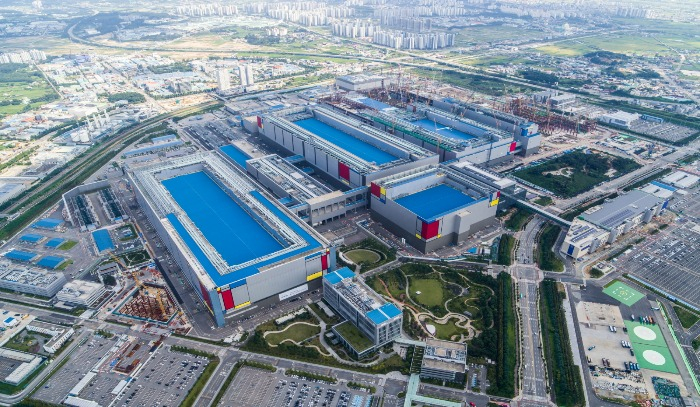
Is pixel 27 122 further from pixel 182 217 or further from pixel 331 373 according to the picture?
pixel 331 373

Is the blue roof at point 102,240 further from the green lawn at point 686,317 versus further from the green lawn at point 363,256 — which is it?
the green lawn at point 686,317

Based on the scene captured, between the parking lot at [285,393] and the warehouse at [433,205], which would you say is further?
the warehouse at [433,205]

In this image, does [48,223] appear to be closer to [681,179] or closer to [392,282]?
[392,282]

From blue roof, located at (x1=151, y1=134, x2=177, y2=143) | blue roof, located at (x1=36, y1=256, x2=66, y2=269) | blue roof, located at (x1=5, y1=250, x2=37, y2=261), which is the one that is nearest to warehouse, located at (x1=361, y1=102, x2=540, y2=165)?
blue roof, located at (x1=151, y1=134, x2=177, y2=143)

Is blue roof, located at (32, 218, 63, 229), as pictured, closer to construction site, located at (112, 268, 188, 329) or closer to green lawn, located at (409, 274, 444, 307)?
construction site, located at (112, 268, 188, 329)

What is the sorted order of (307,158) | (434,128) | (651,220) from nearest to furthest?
1. (651,220)
2. (307,158)
3. (434,128)

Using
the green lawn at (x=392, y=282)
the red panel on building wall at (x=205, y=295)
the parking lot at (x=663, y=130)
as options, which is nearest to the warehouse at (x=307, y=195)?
the green lawn at (x=392, y=282)

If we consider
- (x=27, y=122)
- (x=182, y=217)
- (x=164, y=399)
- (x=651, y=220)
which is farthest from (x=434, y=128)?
(x=27, y=122)
